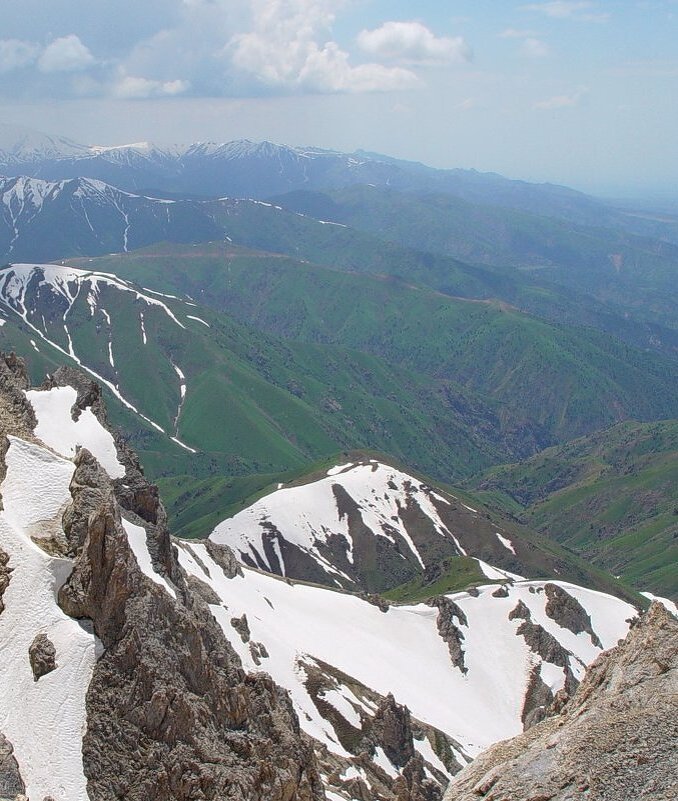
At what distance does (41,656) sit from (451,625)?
12140 cm

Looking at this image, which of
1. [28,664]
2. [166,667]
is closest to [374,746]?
[166,667]

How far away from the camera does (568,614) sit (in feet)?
569

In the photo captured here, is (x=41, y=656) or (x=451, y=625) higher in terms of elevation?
(x=41, y=656)

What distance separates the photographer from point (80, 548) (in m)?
50.9

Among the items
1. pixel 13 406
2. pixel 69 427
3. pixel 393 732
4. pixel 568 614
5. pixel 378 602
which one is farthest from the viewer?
pixel 568 614

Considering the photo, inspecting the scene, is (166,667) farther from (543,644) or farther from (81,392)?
(543,644)

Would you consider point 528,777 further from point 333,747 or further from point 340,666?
point 340,666

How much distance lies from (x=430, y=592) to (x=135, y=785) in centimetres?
16061

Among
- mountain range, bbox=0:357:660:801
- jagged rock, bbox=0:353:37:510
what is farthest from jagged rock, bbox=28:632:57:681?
jagged rock, bbox=0:353:37:510

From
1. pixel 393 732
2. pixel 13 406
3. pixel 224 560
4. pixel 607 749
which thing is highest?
pixel 607 749

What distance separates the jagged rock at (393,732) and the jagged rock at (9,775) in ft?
211

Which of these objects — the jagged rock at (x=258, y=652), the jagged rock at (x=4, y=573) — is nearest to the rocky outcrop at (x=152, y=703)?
the jagged rock at (x=4, y=573)

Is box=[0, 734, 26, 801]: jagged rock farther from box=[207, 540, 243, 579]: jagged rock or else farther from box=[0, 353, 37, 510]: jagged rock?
box=[207, 540, 243, 579]: jagged rock

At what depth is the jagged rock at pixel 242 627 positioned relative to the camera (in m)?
97.7
